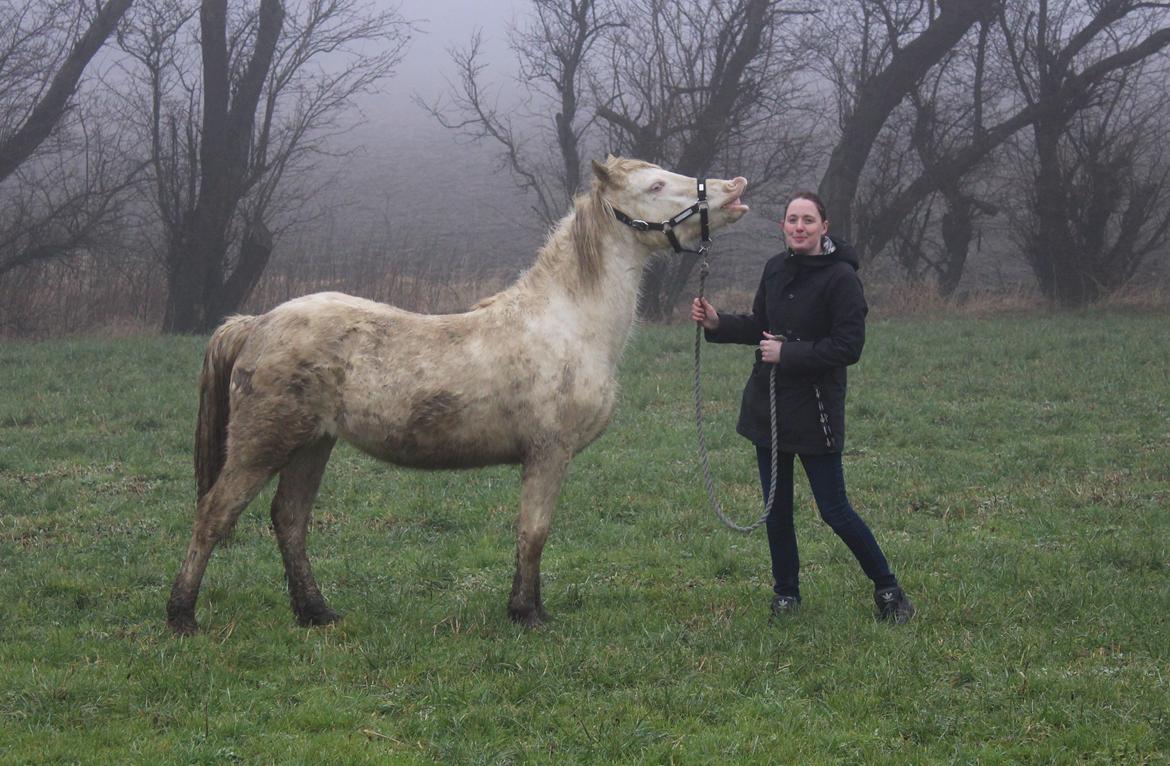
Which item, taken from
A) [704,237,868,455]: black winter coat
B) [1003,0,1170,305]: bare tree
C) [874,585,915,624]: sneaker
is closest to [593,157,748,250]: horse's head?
[704,237,868,455]: black winter coat

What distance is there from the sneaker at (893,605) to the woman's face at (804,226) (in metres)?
1.74

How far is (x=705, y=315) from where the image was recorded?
5.80 m

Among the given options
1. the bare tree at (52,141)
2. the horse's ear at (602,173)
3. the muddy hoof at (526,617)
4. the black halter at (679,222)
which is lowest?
the muddy hoof at (526,617)

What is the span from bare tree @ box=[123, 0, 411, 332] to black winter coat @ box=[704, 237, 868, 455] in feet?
53.3

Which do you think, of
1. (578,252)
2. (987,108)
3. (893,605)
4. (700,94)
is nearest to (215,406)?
(578,252)

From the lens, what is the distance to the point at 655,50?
22.2m

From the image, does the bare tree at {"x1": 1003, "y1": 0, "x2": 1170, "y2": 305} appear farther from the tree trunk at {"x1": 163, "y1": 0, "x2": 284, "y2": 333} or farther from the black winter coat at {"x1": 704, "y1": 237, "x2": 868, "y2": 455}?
the black winter coat at {"x1": 704, "y1": 237, "x2": 868, "y2": 455}

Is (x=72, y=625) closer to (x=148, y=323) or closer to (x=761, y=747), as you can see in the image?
(x=761, y=747)

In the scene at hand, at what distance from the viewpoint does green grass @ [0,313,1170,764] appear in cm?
433

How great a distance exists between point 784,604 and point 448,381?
81.5 inches

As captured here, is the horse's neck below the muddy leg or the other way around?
the other way around

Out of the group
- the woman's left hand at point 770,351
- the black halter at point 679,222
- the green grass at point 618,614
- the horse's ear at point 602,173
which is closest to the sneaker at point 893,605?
the green grass at point 618,614

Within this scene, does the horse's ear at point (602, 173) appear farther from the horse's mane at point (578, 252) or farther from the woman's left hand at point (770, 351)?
the woman's left hand at point (770, 351)

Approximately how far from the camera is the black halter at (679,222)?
18.7 feet
